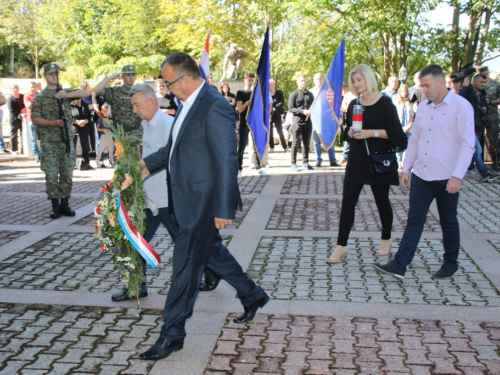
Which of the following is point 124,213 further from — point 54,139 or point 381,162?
point 54,139

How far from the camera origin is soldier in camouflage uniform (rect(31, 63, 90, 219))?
8664 mm

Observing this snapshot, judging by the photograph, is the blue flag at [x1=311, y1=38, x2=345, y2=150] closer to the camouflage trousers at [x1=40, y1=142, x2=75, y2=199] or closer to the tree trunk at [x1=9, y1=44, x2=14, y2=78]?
the camouflage trousers at [x1=40, y1=142, x2=75, y2=199]

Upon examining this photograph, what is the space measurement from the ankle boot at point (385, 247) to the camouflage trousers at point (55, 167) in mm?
4548

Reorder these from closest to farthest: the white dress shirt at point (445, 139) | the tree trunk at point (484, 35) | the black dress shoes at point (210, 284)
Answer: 1. the white dress shirt at point (445, 139)
2. the black dress shoes at point (210, 284)
3. the tree trunk at point (484, 35)

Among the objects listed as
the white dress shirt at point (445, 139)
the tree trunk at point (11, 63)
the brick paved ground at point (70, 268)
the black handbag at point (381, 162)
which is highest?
the tree trunk at point (11, 63)

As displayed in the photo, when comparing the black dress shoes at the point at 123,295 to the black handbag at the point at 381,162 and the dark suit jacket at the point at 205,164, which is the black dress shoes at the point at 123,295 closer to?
the dark suit jacket at the point at 205,164

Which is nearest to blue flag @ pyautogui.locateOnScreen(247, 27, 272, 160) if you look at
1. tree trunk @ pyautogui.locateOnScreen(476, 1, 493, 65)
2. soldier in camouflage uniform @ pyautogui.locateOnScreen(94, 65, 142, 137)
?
soldier in camouflage uniform @ pyautogui.locateOnScreen(94, 65, 142, 137)

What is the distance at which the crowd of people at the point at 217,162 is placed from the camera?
405 cm

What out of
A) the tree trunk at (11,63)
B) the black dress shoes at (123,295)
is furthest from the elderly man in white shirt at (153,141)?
the tree trunk at (11,63)

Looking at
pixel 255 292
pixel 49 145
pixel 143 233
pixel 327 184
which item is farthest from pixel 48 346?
pixel 327 184

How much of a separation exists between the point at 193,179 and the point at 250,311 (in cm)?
125

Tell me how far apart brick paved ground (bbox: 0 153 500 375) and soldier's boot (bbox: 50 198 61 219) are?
355mm

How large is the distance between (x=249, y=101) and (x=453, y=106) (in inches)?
289

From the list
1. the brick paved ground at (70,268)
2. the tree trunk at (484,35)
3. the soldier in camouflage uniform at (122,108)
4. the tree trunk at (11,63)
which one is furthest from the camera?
the tree trunk at (11,63)
